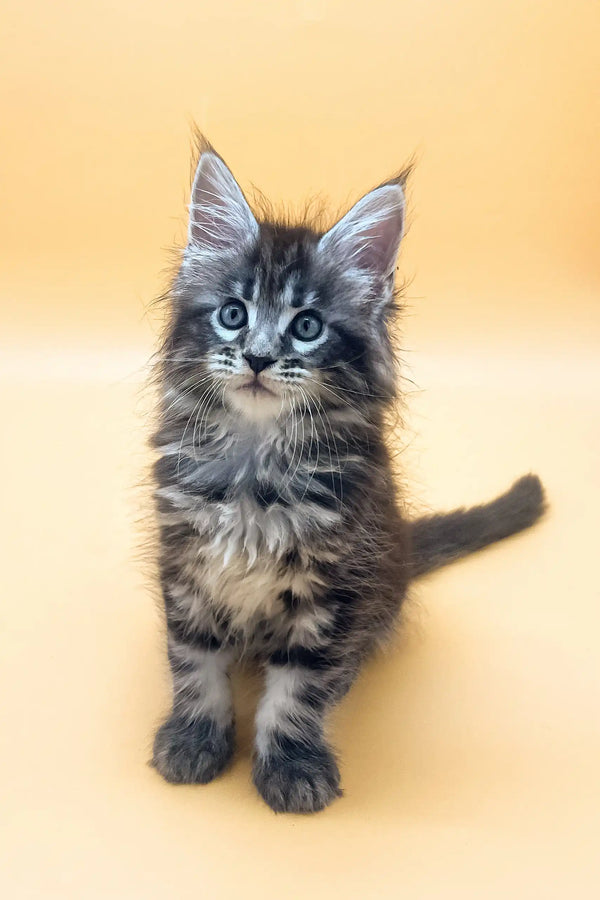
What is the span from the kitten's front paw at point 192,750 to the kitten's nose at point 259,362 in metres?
0.65

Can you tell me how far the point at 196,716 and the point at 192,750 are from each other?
0.07 m

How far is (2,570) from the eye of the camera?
2135 millimetres

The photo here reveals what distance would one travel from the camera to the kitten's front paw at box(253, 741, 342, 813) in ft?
4.93

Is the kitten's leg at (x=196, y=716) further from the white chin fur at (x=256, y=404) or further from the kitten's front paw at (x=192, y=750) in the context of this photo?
the white chin fur at (x=256, y=404)

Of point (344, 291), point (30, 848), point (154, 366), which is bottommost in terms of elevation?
point (30, 848)

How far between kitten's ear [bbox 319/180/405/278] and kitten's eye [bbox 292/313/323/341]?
0.14 m

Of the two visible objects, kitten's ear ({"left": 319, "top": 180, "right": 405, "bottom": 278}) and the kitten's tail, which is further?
the kitten's tail

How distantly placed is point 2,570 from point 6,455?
1.90 ft

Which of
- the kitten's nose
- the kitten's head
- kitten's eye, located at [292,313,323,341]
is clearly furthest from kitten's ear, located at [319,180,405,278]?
the kitten's nose

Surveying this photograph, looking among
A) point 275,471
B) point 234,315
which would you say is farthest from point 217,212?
point 275,471

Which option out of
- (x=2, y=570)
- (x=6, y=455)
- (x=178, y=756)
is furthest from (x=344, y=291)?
(x=6, y=455)

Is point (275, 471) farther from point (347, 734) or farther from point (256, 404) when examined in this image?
point (347, 734)

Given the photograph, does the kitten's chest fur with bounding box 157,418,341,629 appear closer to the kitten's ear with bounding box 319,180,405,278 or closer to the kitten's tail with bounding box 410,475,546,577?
the kitten's ear with bounding box 319,180,405,278

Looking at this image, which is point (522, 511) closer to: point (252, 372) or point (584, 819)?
point (584, 819)
